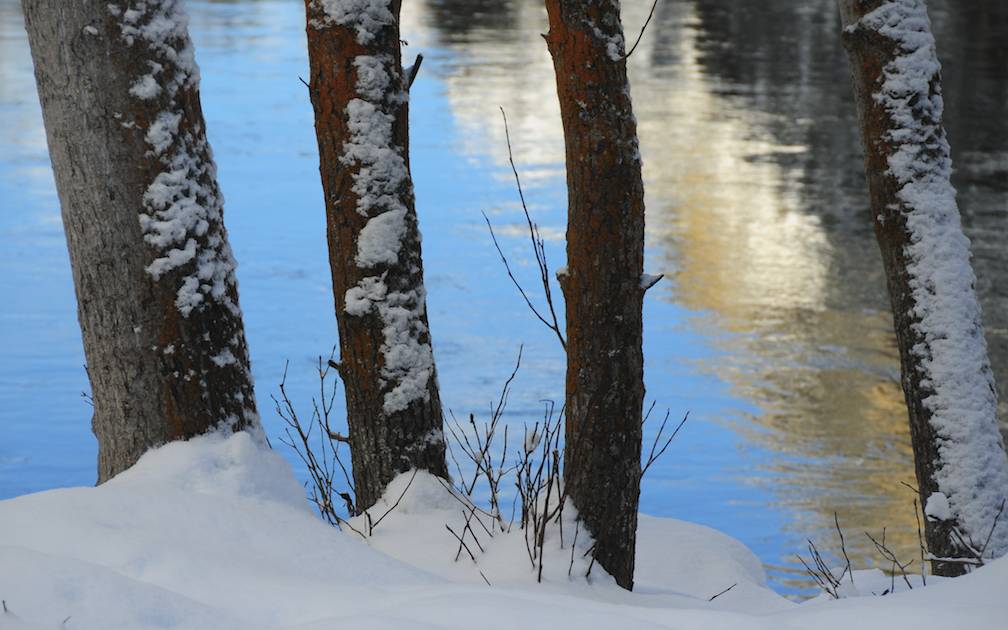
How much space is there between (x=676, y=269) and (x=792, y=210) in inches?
99.7

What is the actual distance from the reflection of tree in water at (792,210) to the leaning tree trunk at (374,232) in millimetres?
2946

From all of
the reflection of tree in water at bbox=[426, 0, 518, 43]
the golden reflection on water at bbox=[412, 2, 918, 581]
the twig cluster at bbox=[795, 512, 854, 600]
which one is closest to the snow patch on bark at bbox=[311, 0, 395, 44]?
the twig cluster at bbox=[795, 512, 854, 600]

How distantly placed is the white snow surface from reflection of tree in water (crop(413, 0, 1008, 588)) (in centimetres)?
150

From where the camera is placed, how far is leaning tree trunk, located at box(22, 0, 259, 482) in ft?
13.1

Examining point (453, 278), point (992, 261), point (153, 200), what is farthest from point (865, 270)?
point (153, 200)

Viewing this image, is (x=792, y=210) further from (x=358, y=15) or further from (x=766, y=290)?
(x=358, y=15)

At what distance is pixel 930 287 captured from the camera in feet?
16.9

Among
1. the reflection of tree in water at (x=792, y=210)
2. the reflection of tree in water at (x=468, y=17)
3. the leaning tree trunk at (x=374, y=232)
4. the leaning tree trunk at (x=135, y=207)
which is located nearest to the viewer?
the leaning tree trunk at (x=135, y=207)

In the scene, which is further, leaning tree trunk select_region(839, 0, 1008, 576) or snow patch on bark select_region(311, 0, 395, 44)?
leaning tree trunk select_region(839, 0, 1008, 576)

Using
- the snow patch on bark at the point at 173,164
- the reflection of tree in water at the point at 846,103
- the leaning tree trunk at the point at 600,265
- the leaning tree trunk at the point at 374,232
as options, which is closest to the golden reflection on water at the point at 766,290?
the reflection of tree in water at the point at 846,103

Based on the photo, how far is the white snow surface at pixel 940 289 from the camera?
5.07 metres

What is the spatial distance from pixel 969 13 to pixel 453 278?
23.0m

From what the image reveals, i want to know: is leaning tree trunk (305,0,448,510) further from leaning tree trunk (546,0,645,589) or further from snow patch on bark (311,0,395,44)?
leaning tree trunk (546,0,645,589)

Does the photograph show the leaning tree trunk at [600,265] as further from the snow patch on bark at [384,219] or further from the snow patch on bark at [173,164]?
the snow patch on bark at [173,164]
